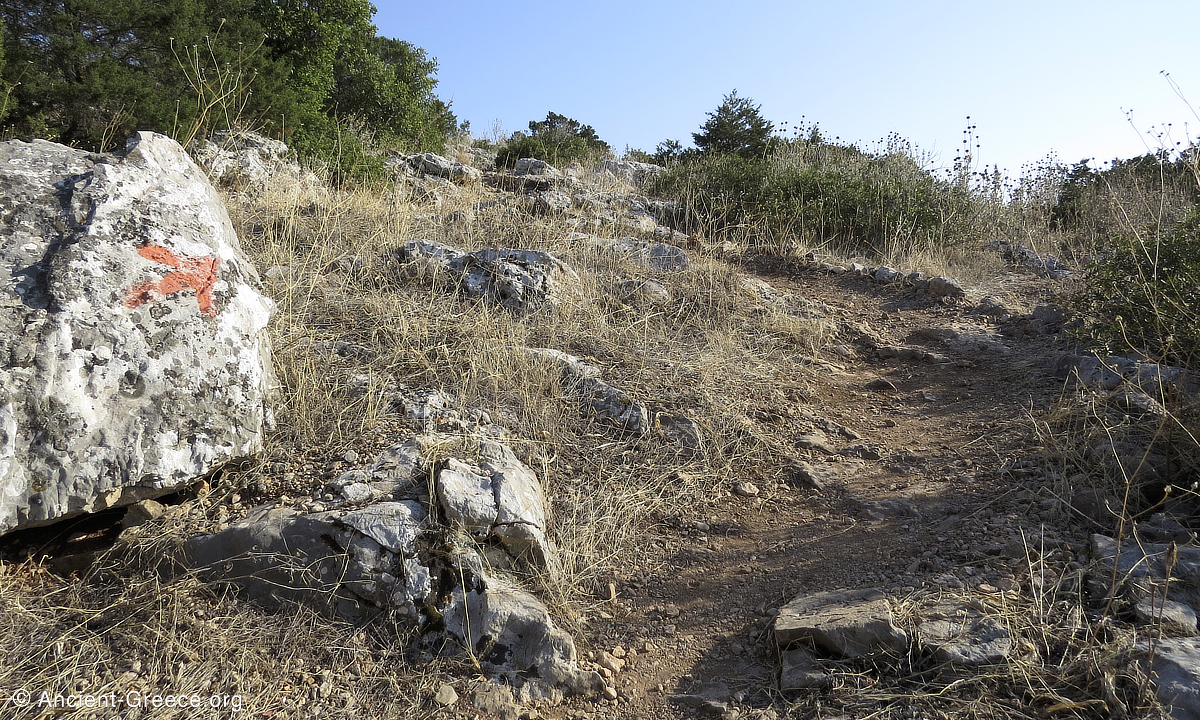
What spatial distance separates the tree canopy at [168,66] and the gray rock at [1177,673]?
638 cm

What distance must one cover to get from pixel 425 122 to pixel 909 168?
7213mm

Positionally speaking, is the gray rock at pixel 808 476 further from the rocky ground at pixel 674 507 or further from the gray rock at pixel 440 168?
the gray rock at pixel 440 168

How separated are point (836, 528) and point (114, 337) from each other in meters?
3.12

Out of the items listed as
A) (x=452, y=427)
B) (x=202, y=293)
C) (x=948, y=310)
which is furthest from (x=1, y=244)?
(x=948, y=310)

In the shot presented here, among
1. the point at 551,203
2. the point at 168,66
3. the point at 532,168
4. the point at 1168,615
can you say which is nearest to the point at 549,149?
the point at 532,168

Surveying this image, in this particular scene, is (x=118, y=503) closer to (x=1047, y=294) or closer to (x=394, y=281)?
(x=394, y=281)

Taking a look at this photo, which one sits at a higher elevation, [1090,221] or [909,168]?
[909,168]

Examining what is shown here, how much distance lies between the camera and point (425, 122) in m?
10.7

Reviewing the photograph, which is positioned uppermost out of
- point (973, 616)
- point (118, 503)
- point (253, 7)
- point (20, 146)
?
point (253, 7)

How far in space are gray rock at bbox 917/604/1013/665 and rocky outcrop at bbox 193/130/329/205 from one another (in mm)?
5201

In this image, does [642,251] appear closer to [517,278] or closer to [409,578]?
[517,278]

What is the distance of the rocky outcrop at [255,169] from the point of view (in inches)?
221

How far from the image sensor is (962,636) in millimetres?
2158

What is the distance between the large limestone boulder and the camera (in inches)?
89.6
